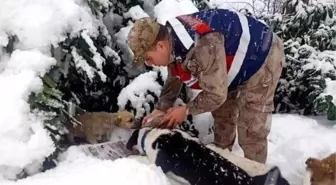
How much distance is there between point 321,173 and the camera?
212 centimetres

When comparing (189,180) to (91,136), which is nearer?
(189,180)

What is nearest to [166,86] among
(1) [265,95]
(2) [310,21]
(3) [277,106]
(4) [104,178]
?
(1) [265,95]

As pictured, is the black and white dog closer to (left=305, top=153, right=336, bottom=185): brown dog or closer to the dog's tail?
the dog's tail

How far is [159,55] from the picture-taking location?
210 centimetres

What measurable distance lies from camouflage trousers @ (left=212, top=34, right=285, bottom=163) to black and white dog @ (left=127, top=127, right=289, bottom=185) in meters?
0.34

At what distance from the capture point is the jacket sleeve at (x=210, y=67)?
81.6 inches

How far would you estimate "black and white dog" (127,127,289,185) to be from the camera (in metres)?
2.10

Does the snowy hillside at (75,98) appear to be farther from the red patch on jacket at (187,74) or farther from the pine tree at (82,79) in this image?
the red patch on jacket at (187,74)

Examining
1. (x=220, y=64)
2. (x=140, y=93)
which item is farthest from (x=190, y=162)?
(x=140, y=93)

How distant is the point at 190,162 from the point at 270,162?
64cm

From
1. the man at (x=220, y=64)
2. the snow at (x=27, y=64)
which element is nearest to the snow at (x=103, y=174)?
the snow at (x=27, y=64)

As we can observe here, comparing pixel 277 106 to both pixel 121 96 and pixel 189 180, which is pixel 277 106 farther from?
pixel 189 180

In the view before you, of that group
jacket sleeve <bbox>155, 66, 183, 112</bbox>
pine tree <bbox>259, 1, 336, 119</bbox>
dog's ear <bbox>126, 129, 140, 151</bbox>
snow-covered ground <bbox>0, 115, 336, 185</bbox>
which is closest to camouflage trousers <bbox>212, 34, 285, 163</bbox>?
snow-covered ground <bbox>0, 115, 336, 185</bbox>

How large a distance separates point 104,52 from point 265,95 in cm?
91
